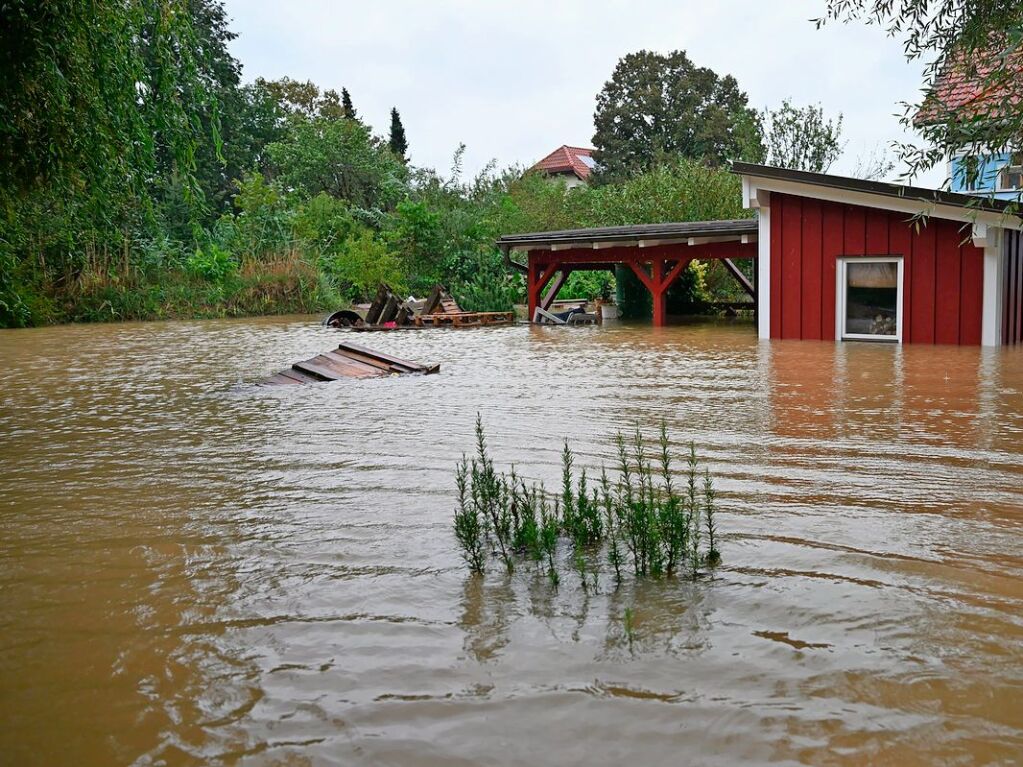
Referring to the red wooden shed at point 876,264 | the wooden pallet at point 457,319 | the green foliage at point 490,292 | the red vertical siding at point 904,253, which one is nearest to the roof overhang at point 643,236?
the red wooden shed at point 876,264

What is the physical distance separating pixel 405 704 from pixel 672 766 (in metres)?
0.86

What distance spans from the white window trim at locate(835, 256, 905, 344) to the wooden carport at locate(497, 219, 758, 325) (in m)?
2.61

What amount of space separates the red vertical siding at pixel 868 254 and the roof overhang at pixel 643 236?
1828mm

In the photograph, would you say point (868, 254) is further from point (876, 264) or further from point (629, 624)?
point (629, 624)

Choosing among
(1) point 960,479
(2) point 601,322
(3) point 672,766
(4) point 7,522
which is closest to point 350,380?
(4) point 7,522

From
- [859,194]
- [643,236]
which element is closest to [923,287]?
[859,194]

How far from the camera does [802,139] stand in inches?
1225

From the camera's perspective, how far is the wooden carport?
Answer: 18.7m

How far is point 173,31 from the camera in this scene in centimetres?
777

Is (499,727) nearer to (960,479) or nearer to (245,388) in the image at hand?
(960,479)

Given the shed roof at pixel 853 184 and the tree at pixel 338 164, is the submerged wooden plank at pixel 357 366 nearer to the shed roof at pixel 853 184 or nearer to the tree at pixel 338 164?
the shed roof at pixel 853 184

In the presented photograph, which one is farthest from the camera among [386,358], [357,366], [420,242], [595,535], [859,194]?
[420,242]

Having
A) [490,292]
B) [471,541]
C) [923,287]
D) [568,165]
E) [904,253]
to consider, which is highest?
[568,165]

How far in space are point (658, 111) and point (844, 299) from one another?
1623 inches
